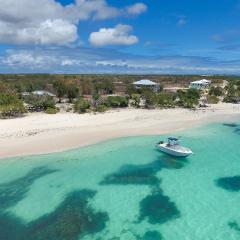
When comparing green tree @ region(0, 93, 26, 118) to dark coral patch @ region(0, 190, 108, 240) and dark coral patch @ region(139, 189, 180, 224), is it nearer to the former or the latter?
dark coral patch @ region(0, 190, 108, 240)

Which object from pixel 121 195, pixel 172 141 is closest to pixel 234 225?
pixel 121 195

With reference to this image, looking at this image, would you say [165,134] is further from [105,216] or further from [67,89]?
[67,89]

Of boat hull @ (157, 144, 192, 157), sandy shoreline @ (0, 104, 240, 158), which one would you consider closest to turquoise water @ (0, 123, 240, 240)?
boat hull @ (157, 144, 192, 157)

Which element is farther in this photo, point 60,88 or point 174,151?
point 60,88

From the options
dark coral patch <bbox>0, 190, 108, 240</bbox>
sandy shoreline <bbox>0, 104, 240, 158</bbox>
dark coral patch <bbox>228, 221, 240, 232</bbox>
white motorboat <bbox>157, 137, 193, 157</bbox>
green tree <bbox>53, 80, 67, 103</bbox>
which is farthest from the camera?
green tree <bbox>53, 80, 67, 103</bbox>

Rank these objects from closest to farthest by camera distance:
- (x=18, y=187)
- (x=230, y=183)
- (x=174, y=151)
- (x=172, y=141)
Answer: (x=18, y=187) → (x=230, y=183) → (x=174, y=151) → (x=172, y=141)

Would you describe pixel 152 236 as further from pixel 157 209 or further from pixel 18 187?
pixel 18 187

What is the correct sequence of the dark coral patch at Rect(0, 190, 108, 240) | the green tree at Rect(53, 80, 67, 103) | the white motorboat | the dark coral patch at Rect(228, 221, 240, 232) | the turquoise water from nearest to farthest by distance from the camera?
the dark coral patch at Rect(0, 190, 108, 240) < the turquoise water < the dark coral patch at Rect(228, 221, 240, 232) < the white motorboat < the green tree at Rect(53, 80, 67, 103)
